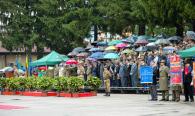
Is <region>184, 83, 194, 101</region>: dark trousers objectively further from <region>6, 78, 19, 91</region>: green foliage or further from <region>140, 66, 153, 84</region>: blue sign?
<region>6, 78, 19, 91</region>: green foliage

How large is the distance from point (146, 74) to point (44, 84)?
21.3 feet

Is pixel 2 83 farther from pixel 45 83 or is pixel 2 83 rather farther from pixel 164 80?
pixel 164 80

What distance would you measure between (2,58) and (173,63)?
42714mm

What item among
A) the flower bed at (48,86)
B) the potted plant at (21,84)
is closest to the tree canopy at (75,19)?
the flower bed at (48,86)

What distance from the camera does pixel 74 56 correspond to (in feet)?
131

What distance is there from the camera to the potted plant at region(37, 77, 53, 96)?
30609 mm

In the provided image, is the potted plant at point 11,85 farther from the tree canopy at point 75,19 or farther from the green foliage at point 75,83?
the tree canopy at point 75,19

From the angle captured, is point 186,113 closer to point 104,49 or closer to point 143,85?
point 143,85

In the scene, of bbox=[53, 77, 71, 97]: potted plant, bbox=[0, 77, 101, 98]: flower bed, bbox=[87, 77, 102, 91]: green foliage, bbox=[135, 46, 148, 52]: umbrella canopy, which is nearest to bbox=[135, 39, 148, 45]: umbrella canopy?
bbox=[135, 46, 148, 52]: umbrella canopy

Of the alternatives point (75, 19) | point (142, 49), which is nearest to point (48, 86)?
point (142, 49)

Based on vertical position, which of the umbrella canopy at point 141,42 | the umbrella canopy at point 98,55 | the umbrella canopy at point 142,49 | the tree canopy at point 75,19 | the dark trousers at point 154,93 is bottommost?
the dark trousers at point 154,93

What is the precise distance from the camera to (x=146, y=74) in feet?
89.7

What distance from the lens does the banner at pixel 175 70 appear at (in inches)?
942

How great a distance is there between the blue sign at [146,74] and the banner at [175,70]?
2478mm
